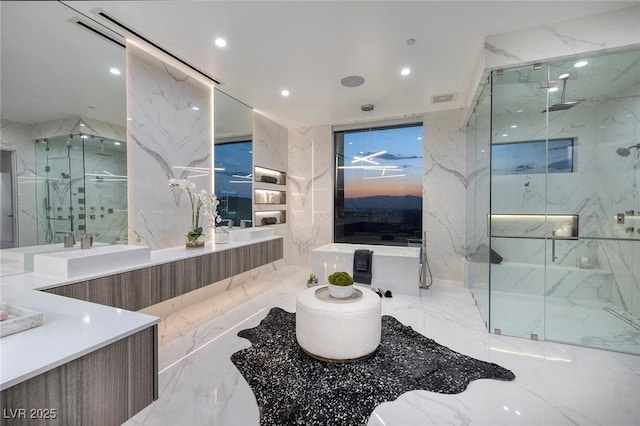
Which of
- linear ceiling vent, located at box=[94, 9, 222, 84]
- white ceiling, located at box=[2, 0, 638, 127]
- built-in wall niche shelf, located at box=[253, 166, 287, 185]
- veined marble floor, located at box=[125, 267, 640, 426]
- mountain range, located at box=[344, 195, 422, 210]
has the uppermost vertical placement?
white ceiling, located at box=[2, 0, 638, 127]

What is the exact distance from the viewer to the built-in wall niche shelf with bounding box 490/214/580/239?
11.3 ft

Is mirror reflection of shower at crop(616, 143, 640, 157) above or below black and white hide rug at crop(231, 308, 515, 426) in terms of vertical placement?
above

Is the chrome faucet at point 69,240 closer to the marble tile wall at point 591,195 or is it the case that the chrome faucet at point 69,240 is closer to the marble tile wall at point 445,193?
the marble tile wall at point 591,195

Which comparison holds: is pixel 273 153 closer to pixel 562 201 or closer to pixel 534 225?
pixel 534 225

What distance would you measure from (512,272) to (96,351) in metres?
4.29

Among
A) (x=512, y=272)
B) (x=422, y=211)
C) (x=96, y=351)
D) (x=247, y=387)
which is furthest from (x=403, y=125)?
(x=96, y=351)

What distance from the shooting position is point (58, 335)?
3.75 feet

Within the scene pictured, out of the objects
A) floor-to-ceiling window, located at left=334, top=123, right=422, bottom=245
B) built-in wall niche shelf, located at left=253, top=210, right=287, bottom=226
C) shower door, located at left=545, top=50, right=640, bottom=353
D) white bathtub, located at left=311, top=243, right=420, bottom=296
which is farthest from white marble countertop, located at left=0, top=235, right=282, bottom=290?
shower door, located at left=545, top=50, right=640, bottom=353

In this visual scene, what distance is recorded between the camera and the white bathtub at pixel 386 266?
13.8 ft

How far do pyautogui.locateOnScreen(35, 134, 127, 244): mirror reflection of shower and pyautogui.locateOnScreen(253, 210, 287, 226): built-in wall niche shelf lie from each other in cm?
236

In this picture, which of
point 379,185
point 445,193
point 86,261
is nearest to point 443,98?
point 445,193

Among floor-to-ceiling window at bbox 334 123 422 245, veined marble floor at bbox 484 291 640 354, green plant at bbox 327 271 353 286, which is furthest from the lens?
floor-to-ceiling window at bbox 334 123 422 245

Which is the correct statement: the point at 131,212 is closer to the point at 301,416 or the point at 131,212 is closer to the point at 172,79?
the point at 172,79

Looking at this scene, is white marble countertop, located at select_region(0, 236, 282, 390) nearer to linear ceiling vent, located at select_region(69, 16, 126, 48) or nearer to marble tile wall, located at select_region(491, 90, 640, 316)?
linear ceiling vent, located at select_region(69, 16, 126, 48)
